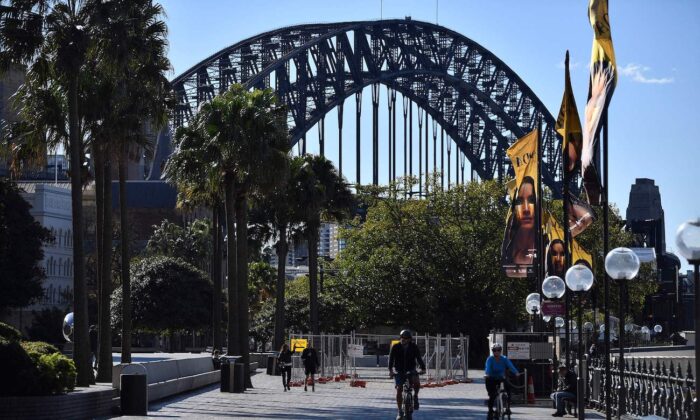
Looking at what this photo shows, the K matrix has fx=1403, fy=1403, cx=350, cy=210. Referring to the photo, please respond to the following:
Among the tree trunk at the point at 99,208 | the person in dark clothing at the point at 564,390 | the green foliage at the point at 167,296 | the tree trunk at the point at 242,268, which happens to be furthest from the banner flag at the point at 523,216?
the green foliage at the point at 167,296

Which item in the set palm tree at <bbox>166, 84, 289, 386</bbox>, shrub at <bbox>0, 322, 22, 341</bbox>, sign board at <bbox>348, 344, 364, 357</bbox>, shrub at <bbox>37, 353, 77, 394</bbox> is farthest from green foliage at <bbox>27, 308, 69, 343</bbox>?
shrub at <bbox>37, 353, 77, 394</bbox>

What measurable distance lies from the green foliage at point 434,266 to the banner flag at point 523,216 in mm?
34488

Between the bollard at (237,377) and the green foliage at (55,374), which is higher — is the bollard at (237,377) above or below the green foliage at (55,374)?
below

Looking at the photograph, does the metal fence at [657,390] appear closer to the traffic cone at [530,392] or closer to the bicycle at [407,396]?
the traffic cone at [530,392]

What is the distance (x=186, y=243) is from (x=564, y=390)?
270 feet

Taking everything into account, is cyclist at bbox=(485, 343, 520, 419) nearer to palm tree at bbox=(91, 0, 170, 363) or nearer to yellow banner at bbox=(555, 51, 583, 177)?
yellow banner at bbox=(555, 51, 583, 177)

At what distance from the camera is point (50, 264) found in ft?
331

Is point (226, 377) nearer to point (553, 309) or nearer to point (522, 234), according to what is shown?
point (522, 234)

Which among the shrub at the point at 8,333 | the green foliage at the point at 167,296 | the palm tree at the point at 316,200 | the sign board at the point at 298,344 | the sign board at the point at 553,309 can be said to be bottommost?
the sign board at the point at 298,344

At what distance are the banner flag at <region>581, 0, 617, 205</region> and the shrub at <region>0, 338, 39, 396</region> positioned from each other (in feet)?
35.2

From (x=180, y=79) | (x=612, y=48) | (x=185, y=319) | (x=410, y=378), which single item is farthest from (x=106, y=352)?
(x=180, y=79)

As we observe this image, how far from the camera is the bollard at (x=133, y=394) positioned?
98.3 ft

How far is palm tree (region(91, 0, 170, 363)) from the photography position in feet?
118

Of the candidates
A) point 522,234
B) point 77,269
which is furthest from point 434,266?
point 77,269
